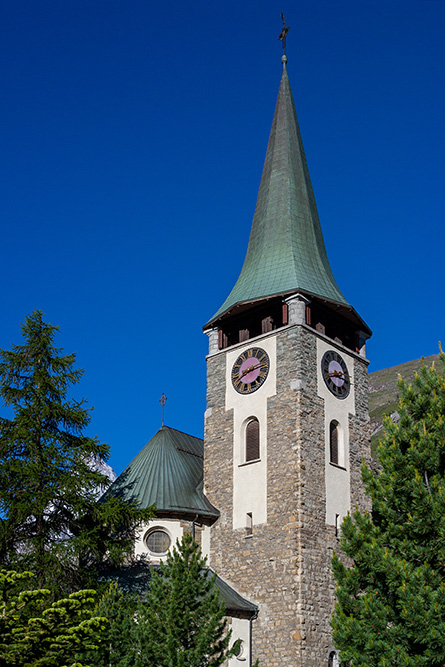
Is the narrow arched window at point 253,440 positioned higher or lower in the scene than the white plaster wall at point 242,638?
higher

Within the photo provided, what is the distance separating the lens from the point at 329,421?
2683 centimetres

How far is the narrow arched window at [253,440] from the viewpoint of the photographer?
26614 mm

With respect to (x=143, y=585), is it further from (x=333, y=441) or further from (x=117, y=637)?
(x=333, y=441)

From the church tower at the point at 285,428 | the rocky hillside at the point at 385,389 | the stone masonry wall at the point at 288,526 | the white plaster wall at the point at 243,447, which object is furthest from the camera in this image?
the rocky hillside at the point at 385,389

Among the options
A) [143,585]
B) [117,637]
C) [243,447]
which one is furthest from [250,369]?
[117,637]

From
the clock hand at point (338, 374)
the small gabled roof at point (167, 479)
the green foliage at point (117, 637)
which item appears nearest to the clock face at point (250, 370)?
the clock hand at point (338, 374)

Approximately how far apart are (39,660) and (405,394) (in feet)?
37.1

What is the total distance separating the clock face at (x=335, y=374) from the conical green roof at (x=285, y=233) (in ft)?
7.73

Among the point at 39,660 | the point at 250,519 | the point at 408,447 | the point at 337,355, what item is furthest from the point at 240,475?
the point at 39,660

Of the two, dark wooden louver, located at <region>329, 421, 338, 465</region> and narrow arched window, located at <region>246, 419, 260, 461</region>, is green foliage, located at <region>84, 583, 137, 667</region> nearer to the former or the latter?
narrow arched window, located at <region>246, 419, 260, 461</region>

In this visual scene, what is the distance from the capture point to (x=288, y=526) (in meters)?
24.1

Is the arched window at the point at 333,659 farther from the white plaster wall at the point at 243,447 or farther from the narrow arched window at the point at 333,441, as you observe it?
the narrow arched window at the point at 333,441

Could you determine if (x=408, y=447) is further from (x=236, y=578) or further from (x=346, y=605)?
(x=236, y=578)

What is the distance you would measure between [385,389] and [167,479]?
104 m
